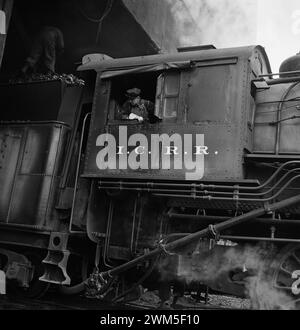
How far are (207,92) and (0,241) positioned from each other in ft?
12.2

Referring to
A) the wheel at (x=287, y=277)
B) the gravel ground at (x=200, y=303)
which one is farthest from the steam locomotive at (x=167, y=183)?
the gravel ground at (x=200, y=303)

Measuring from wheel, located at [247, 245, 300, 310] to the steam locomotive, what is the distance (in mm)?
14

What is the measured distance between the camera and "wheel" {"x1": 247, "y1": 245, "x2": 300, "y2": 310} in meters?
4.31

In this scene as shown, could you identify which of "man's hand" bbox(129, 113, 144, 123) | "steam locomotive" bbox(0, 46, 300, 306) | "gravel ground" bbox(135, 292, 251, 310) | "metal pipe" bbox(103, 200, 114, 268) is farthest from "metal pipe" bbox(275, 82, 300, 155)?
"gravel ground" bbox(135, 292, 251, 310)

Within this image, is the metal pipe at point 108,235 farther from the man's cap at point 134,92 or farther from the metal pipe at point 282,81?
the metal pipe at point 282,81

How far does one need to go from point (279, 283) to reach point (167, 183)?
165 cm

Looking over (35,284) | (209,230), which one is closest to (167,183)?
(209,230)

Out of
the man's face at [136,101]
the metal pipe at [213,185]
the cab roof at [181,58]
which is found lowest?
the metal pipe at [213,185]

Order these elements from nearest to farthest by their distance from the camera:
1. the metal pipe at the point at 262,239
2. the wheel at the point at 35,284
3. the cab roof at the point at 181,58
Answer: the metal pipe at the point at 262,239
the cab roof at the point at 181,58
the wheel at the point at 35,284

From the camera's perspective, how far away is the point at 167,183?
184 inches

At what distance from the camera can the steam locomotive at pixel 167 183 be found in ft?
14.7

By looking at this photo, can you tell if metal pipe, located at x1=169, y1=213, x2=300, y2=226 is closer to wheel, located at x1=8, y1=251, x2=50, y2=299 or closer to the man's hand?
the man's hand

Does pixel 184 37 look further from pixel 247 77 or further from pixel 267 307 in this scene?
pixel 267 307
